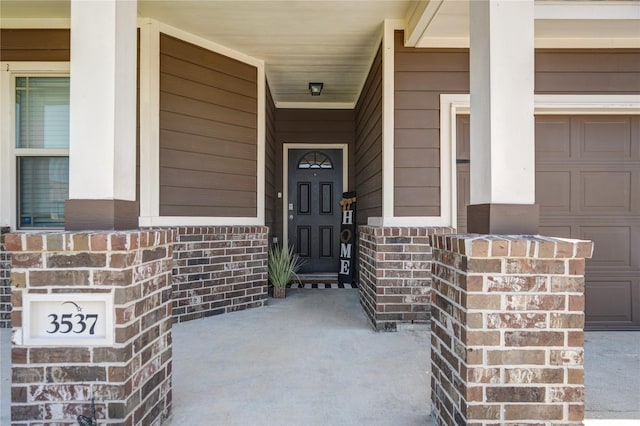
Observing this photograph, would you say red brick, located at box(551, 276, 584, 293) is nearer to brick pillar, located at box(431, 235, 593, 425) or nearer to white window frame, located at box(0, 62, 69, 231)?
brick pillar, located at box(431, 235, 593, 425)

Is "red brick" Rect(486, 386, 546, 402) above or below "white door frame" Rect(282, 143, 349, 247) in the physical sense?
below

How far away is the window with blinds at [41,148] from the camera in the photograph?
11.5 feet

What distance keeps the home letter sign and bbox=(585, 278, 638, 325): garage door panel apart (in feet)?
9.18

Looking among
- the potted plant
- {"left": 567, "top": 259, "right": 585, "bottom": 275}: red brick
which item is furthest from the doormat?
{"left": 567, "top": 259, "right": 585, "bottom": 275}: red brick

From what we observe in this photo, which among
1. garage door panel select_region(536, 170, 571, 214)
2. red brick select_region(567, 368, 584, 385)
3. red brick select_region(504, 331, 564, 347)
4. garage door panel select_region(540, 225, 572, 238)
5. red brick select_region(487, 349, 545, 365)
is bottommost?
red brick select_region(567, 368, 584, 385)

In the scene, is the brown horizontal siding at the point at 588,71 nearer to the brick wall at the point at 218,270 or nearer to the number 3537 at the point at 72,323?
the brick wall at the point at 218,270

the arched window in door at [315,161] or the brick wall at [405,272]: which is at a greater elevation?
the arched window in door at [315,161]

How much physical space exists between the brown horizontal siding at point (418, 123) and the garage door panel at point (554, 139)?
2.68ft

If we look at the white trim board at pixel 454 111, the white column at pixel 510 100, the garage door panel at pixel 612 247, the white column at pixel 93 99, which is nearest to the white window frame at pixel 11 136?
the white column at pixel 93 99

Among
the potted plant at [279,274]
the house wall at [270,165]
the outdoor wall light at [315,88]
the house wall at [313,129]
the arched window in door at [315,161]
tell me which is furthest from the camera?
the arched window in door at [315,161]

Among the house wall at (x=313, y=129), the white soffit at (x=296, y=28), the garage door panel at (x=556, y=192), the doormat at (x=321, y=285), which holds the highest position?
the white soffit at (x=296, y=28)

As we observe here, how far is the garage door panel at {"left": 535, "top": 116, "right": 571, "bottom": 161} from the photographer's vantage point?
136 inches

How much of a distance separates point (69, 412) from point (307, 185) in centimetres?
463

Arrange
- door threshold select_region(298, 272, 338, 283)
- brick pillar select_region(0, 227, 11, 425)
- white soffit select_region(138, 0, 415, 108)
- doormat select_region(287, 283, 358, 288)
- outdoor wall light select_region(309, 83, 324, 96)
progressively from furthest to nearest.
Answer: door threshold select_region(298, 272, 338, 283) < doormat select_region(287, 283, 358, 288) < outdoor wall light select_region(309, 83, 324, 96) < white soffit select_region(138, 0, 415, 108) < brick pillar select_region(0, 227, 11, 425)
